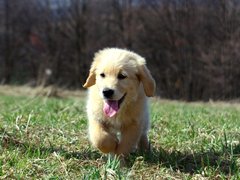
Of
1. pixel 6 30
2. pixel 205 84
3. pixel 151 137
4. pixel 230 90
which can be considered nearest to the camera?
pixel 151 137

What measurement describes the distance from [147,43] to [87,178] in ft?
90.9

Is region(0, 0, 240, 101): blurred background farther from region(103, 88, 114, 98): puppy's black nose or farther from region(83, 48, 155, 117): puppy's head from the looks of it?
region(103, 88, 114, 98): puppy's black nose

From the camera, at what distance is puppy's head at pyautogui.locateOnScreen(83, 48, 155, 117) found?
4047mm

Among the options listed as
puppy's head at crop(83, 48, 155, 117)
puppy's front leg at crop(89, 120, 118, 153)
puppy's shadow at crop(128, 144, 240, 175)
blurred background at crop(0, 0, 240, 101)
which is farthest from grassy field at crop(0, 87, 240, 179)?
blurred background at crop(0, 0, 240, 101)

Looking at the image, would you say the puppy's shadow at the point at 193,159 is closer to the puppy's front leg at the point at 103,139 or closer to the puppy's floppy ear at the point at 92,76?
the puppy's front leg at the point at 103,139

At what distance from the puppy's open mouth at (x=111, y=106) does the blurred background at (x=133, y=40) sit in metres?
19.4

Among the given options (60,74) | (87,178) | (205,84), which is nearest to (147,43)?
(205,84)

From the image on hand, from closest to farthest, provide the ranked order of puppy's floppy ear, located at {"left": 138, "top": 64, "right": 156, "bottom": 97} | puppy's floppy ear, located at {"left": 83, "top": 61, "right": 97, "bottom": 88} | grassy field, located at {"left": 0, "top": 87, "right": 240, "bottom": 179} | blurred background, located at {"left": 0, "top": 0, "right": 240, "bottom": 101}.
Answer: grassy field, located at {"left": 0, "top": 87, "right": 240, "bottom": 179}
puppy's floppy ear, located at {"left": 138, "top": 64, "right": 156, "bottom": 97}
puppy's floppy ear, located at {"left": 83, "top": 61, "right": 97, "bottom": 88}
blurred background, located at {"left": 0, "top": 0, "right": 240, "bottom": 101}

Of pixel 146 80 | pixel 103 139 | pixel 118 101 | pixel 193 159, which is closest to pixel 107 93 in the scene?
pixel 118 101

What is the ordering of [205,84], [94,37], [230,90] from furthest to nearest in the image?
[94,37]
[205,84]
[230,90]

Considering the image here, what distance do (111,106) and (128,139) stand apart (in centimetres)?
31

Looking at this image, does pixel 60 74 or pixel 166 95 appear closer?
pixel 166 95

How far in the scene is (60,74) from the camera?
34281 millimetres

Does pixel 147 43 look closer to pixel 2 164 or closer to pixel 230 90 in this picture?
pixel 230 90
